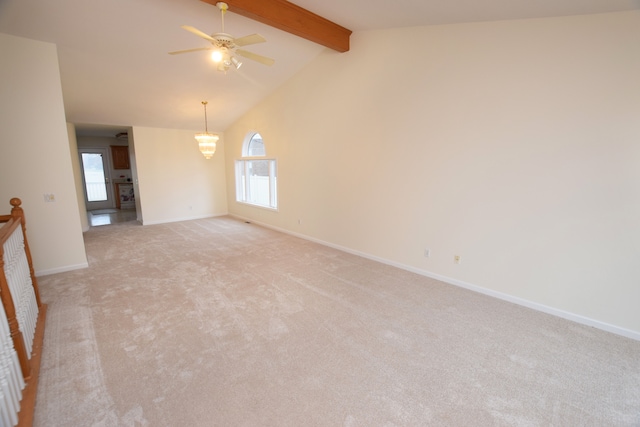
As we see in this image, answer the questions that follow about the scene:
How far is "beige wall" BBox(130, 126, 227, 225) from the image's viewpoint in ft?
22.1

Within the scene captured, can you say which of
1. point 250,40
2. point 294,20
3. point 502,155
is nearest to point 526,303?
point 502,155

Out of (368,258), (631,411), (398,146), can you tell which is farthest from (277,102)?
(631,411)

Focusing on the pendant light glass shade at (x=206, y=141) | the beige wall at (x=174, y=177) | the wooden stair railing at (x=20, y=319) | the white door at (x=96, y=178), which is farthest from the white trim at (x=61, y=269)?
the white door at (x=96, y=178)

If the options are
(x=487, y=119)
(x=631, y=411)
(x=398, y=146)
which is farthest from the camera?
(x=398, y=146)

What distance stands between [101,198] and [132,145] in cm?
412

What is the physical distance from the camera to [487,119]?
3082mm

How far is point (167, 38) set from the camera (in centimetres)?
373

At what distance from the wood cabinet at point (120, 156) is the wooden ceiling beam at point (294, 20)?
869cm

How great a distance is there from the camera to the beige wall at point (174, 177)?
673cm

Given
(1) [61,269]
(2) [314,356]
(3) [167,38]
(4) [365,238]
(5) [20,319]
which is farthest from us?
(4) [365,238]

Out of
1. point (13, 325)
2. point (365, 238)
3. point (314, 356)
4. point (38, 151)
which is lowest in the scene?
point (314, 356)

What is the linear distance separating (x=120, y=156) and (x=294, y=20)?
A: 8981 millimetres

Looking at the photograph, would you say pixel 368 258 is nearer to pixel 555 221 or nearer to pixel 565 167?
pixel 555 221

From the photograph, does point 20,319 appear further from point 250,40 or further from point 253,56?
point 253,56
